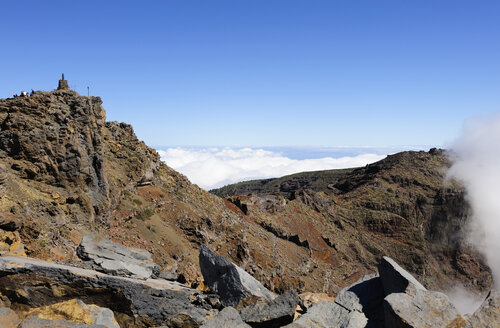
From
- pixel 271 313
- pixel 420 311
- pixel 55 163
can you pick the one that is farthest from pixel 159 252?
pixel 420 311

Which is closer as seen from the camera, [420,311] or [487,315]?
[420,311]

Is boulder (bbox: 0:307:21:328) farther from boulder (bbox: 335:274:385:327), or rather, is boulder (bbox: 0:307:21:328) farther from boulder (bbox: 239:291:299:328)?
boulder (bbox: 335:274:385:327)

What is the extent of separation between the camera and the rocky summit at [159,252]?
7070 millimetres

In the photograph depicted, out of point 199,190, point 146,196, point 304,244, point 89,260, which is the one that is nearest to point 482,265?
point 304,244

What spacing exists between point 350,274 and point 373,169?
36690 millimetres

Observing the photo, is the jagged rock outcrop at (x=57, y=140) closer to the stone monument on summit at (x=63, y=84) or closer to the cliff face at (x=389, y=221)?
the stone monument on summit at (x=63, y=84)

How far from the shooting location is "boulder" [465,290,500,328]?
22.6ft

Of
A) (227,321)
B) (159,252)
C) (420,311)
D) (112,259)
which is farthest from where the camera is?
(159,252)

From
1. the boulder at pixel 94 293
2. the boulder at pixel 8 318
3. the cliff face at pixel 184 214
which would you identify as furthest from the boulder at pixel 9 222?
the boulder at pixel 8 318

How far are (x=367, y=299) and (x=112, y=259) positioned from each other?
23.2 ft

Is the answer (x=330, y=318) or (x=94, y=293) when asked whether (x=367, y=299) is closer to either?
(x=330, y=318)

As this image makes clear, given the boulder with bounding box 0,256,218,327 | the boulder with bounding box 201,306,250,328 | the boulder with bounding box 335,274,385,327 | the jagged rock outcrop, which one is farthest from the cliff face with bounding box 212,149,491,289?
the boulder with bounding box 201,306,250,328

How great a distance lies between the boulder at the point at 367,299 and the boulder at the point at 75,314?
18.2 feet

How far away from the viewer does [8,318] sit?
634 centimetres
